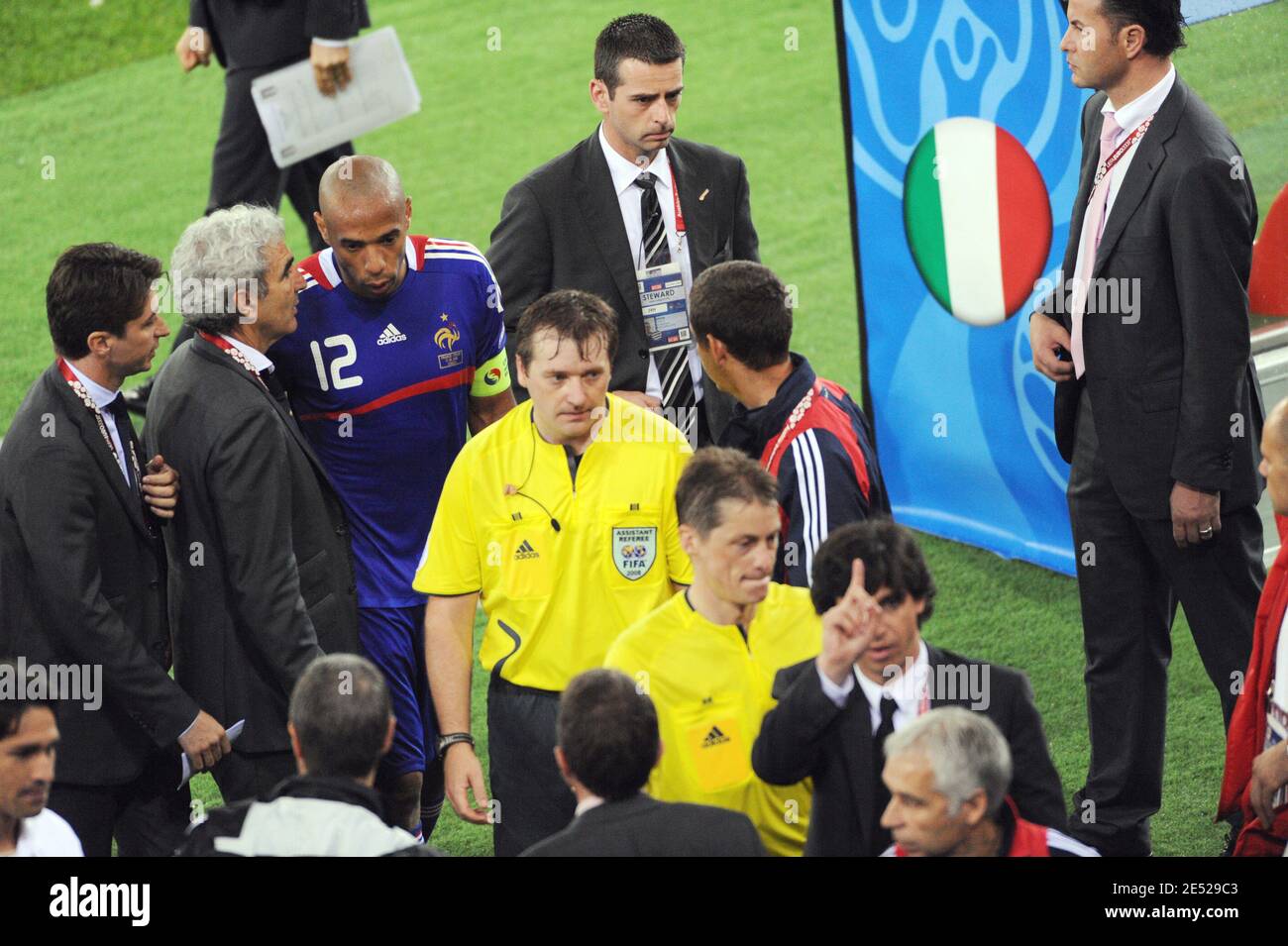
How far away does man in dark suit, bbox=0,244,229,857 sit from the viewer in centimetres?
330

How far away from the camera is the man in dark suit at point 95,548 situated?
3303mm

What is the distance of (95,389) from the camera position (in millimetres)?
3410

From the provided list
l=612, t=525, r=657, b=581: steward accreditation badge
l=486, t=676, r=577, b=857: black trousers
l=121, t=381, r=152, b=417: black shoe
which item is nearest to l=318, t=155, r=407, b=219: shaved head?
l=612, t=525, r=657, b=581: steward accreditation badge

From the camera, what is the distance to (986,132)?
5.22m

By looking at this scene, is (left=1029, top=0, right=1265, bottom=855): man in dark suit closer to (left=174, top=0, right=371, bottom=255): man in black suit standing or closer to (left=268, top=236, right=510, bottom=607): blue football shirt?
(left=268, top=236, right=510, bottom=607): blue football shirt

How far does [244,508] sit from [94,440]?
1.00ft

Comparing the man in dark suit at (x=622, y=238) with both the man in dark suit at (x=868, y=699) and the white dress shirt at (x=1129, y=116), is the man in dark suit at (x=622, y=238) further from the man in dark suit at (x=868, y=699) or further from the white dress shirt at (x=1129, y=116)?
the man in dark suit at (x=868, y=699)

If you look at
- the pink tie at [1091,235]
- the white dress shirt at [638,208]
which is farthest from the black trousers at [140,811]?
the pink tie at [1091,235]

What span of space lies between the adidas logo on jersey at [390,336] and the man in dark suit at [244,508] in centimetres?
32

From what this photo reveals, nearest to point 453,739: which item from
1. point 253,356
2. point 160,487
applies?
point 160,487
